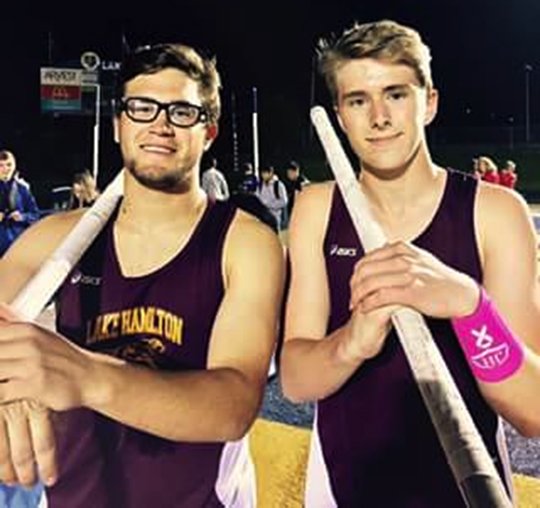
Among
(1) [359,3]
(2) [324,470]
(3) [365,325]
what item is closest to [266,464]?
(2) [324,470]

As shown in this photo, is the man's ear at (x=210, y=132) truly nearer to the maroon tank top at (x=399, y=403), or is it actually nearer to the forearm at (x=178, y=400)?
the maroon tank top at (x=399, y=403)

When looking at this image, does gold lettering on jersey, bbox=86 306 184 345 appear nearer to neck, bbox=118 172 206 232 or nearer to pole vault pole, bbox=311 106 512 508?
neck, bbox=118 172 206 232

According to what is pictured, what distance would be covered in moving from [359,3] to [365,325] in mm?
56316

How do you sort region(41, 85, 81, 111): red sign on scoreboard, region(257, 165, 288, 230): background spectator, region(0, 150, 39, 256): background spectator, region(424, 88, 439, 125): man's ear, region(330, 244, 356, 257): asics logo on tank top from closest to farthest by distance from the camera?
1. region(424, 88, 439, 125): man's ear
2. region(330, 244, 356, 257): asics logo on tank top
3. region(0, 150, 39, 256): background spectator
4. region(257, 165, 288, 230): background spectator
5. region(41, 85, 81, 111): red sign on scoreboard

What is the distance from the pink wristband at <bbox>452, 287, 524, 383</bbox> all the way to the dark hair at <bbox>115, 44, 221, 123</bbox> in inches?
29.3

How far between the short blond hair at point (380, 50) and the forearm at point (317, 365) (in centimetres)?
53

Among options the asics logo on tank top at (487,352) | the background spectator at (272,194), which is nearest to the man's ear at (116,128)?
the asics logo on tank top at (487,352)

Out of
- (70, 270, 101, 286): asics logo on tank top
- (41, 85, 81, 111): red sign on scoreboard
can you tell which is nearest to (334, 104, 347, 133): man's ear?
(70, 270, 101, 286): asics logo on tank top

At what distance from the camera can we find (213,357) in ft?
6.11

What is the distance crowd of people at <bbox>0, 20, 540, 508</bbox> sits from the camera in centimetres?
188

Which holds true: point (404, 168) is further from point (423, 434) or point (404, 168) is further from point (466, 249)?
point (423, 434)

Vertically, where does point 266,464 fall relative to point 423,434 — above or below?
below

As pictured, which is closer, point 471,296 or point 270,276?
point 471,296

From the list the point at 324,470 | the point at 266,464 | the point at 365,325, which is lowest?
the point at 266,464
